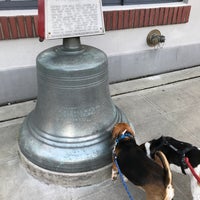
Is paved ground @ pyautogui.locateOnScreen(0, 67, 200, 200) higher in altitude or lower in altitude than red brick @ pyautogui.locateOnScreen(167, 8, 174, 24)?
Answer: lower

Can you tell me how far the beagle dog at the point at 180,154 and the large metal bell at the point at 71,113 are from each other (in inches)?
18.8

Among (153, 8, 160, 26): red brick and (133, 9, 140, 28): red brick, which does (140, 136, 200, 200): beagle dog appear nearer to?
(133, 9, 140, 28): red brick

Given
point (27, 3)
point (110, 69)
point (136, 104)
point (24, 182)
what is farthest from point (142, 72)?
point (24, 182)

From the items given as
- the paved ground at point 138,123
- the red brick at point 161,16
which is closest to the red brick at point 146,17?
the red brick at point 161,16

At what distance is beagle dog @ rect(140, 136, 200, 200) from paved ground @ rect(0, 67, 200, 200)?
356mm

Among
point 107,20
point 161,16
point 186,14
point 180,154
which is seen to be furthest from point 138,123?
point 186,14

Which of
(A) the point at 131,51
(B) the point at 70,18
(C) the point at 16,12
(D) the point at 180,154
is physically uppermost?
(B) the point at 70,18

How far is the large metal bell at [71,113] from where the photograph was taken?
218 centimetres

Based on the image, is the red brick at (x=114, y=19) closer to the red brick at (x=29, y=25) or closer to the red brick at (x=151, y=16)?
the red brick at (x=151, y=16)

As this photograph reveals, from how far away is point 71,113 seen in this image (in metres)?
2.31

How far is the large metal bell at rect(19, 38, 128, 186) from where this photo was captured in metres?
2.18

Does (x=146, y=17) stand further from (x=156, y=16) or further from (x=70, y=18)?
(x=70, y=18)

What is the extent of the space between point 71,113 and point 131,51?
232cm

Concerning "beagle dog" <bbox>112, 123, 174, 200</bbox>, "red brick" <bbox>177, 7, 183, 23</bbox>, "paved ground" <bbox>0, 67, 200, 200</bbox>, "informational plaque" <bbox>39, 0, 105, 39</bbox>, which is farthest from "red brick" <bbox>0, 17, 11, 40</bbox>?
"red brick" <bbox>177, 7, 183, 23</bbox>
